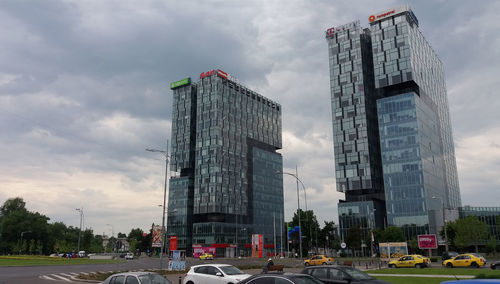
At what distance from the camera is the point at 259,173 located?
14600 centimetres

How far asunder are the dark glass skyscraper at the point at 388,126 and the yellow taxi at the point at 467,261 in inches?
2379

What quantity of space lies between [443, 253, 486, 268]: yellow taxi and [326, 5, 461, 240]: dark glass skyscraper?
2379 inches

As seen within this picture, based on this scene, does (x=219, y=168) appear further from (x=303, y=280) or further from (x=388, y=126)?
(x=303, y=280)

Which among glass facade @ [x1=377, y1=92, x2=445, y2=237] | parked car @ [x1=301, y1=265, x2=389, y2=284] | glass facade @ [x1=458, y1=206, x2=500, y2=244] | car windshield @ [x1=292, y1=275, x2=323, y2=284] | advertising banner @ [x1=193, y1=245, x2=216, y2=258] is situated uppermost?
glass facade @ [x1=377, y1=92, x2=445, y2=237]

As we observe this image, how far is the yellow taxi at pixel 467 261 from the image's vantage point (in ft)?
129

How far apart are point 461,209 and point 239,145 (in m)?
73.3

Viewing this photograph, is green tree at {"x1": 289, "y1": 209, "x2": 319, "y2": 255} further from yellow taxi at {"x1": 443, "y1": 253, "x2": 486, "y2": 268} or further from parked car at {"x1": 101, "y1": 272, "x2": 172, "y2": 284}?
parked car at {"x1": 101, "y1": 272, "x2": 172, "y2": 284}

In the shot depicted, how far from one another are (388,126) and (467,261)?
7093 cm

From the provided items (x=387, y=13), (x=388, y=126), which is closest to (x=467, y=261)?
(x=388, y=126)

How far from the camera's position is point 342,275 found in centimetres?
1625

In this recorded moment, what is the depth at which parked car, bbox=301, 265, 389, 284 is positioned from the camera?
15.7m

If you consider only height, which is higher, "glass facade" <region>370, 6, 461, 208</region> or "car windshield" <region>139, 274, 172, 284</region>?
"glass facade" <region>370, 6, 461, 208</region>

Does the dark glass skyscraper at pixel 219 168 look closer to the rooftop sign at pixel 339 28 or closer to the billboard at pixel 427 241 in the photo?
the rooftop sign at pixel 339 28

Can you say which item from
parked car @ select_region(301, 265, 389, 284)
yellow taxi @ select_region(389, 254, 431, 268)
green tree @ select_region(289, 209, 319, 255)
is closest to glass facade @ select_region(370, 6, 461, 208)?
green tree @ select_region(289, 209, 319, 255)
